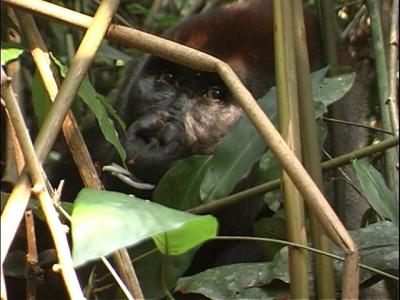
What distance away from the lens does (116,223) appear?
85 centimetres

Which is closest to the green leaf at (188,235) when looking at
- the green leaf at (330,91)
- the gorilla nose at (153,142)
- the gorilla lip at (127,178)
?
the green leaf at (330,91)

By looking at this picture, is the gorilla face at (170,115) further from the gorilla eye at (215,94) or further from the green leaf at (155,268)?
the green leaf at (155,268)

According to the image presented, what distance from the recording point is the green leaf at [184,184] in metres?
1.56

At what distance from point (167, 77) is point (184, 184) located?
694mm

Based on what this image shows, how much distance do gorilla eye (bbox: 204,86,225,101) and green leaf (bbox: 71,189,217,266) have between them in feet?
3.72

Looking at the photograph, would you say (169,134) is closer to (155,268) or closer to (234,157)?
(155,268)

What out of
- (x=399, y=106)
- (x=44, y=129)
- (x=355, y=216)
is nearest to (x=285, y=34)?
(x=399, y=106)

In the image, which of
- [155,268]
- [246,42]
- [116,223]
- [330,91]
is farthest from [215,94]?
[116,223]

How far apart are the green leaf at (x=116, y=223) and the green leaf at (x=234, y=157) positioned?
0.35 metres

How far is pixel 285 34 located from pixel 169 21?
167 centimetres

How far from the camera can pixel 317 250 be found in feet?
3.74

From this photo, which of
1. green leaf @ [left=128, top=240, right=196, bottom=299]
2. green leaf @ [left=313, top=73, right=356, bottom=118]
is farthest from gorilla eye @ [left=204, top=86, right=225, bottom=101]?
green leaf @ [left=128, top=240, right=196, bottom=299]

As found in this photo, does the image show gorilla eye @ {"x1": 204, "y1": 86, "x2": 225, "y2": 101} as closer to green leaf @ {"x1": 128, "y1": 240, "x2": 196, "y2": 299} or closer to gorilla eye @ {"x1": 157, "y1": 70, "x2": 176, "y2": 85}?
gorilla eye @ {"x1": 157, "y1": 70, "x2": 176, "y2": 85}

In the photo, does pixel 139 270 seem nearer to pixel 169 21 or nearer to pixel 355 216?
pixel 355 216
